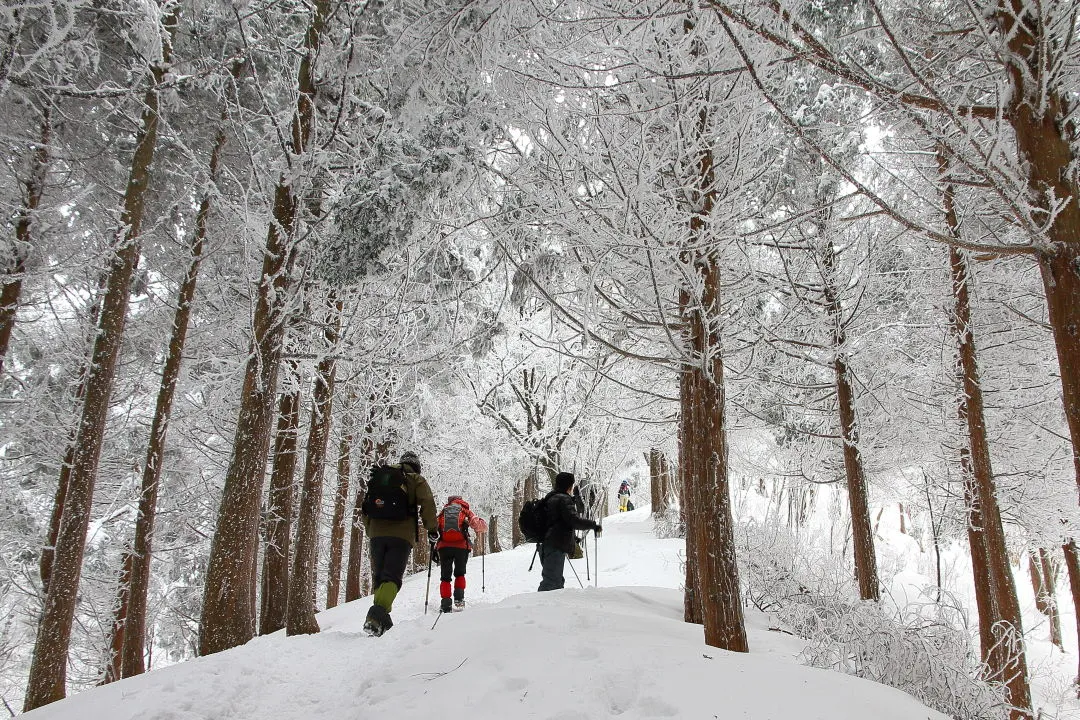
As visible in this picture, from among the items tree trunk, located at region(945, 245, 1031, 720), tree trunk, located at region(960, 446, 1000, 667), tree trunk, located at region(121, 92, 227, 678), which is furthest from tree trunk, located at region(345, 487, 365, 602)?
tree trunk, located at region(945, 245, 1031, 720)

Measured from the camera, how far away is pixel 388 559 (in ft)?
18.9

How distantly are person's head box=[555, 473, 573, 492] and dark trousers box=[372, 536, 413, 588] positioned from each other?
204 cm

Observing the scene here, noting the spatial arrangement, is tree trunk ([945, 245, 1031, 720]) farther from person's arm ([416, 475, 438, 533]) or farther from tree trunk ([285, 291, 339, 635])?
tree trunk ([285, 291, 339, 635])

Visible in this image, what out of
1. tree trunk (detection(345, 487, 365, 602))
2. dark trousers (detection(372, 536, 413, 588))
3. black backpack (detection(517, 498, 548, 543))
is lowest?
tree trunk (detection(345, 487, 365, 602))

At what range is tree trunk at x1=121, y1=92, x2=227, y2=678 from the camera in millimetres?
8664

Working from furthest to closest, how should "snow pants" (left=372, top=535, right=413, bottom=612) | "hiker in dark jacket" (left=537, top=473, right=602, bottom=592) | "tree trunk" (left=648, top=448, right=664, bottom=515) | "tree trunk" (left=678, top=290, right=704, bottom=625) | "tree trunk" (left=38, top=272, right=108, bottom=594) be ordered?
"tree trunk" (left=648, top=448, right=664, bottom=515) → "tree trunk" (left=38, top=272, right=108, bottom=594) → "hiker in dark jacket" (left=537, top=473, right=602, bottom=592) → "snow pants" (left=372, top=535, right=413, bottom=612) → "tree trunk" (left=678, top=290, right=704, bottom=625)

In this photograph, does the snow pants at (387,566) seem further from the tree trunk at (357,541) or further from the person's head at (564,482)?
the tree trunk at (357,541)

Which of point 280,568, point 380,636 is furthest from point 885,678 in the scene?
point 280,568

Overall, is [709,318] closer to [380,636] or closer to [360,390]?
[380,636]

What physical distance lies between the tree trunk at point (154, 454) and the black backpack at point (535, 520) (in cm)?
597

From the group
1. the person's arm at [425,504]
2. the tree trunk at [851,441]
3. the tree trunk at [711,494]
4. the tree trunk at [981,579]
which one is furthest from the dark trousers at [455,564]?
the tree trunk at [981,579]

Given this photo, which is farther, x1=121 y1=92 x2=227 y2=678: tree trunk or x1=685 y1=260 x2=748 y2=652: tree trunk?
x1=121 y1=92 x2=227 y2=678: tree trunk

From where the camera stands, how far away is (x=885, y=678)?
3566 millimetres

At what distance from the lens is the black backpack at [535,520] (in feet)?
22.7
